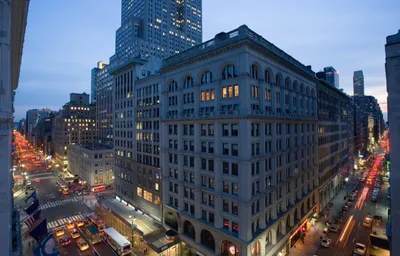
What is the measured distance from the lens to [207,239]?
1383 inches

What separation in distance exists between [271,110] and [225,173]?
1392 centimetres

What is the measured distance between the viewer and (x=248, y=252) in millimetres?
29016

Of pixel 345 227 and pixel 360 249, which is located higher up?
pixel 360 249

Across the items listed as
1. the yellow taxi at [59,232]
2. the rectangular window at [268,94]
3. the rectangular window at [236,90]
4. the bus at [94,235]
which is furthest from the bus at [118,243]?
the rectangular window at [268,94]

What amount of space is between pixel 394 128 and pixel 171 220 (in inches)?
1513

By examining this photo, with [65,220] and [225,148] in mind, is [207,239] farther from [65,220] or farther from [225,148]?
[65,220]

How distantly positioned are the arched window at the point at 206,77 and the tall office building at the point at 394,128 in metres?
24.2

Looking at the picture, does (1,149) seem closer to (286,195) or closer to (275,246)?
(275,246)

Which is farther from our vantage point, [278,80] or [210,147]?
[278,80]

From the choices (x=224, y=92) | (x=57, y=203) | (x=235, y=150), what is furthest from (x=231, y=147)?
(x=57, y=203)

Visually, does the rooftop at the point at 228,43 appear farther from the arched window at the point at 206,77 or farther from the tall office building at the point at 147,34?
the tall office building at the point at 147,34

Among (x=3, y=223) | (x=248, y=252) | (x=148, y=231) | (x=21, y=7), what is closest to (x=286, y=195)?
(x=248, y=252)

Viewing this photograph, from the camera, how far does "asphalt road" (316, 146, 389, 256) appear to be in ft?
125

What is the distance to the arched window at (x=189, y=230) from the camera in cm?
3775
